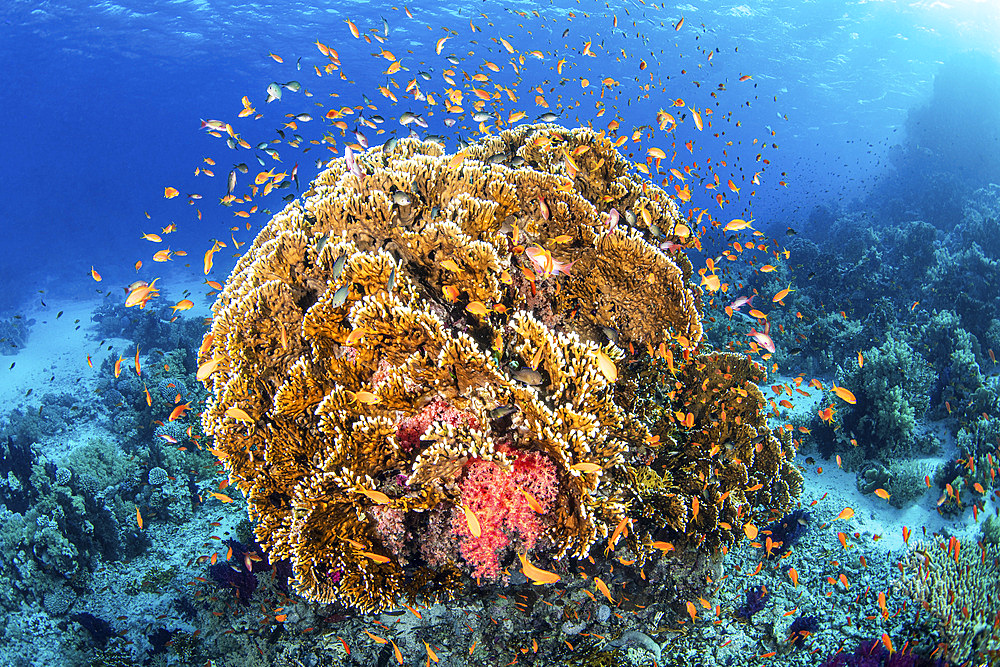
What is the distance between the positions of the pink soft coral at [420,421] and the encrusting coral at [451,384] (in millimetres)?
12

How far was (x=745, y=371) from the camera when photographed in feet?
20.8

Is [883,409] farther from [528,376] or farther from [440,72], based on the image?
[440,72]

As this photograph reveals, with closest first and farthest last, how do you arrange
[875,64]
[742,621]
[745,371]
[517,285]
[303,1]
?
[517,285] → [742,621] → [745,371] → [303,1] → [875,64]

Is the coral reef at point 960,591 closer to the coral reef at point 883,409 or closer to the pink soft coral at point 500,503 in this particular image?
the coral reef at point 883,409

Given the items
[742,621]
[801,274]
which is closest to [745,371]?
[742,621]

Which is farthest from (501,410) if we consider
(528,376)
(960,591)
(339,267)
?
(960,591)

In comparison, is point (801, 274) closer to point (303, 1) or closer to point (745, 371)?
point (745, 371)

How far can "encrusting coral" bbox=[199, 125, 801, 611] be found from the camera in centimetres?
350

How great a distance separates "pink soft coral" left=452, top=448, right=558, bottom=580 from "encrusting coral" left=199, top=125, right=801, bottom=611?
0.05 ft

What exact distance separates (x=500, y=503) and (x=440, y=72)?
29.4 m

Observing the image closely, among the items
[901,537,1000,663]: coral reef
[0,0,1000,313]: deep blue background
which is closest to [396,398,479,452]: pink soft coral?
[901,537,1000,663]: coral reef

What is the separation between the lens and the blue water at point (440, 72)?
108 feet

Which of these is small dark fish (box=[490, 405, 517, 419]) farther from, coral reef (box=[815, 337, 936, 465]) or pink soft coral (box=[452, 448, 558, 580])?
coral reef (box=[815, 337, 936, 465])

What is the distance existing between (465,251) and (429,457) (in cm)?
189
